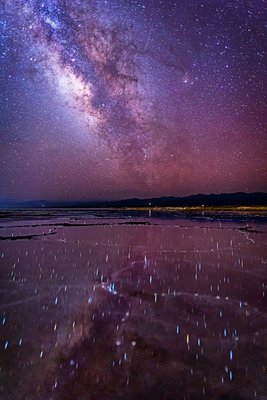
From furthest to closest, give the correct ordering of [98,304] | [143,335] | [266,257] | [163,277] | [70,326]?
[266,257]
[163,277]
[98,304]
[70,326]
[143,335]

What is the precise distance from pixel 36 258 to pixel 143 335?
20.7 ft

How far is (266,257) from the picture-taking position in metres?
9.16

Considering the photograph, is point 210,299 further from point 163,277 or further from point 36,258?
point 36,258

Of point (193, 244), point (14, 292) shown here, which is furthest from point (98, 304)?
point (193, 244)

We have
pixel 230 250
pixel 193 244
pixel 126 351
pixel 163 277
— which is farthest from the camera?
pixel 193 244

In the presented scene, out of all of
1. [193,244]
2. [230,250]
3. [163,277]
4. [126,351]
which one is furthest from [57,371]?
[193,244]

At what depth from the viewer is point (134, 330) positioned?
427 centimetres

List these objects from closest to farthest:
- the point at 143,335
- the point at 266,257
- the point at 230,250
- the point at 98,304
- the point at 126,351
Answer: the point at 126,351
the point at 143,335
the point at 98,304
the point at 266,257
the point at 230,250

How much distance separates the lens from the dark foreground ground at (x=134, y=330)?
2986mm

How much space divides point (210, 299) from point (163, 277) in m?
1.75

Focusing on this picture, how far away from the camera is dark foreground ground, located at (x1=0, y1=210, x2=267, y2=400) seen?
118 inches

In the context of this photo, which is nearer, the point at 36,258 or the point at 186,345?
the point at 186,345

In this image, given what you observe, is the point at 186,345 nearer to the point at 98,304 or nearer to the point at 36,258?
the point at 98,304

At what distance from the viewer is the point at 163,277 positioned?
715 cm
